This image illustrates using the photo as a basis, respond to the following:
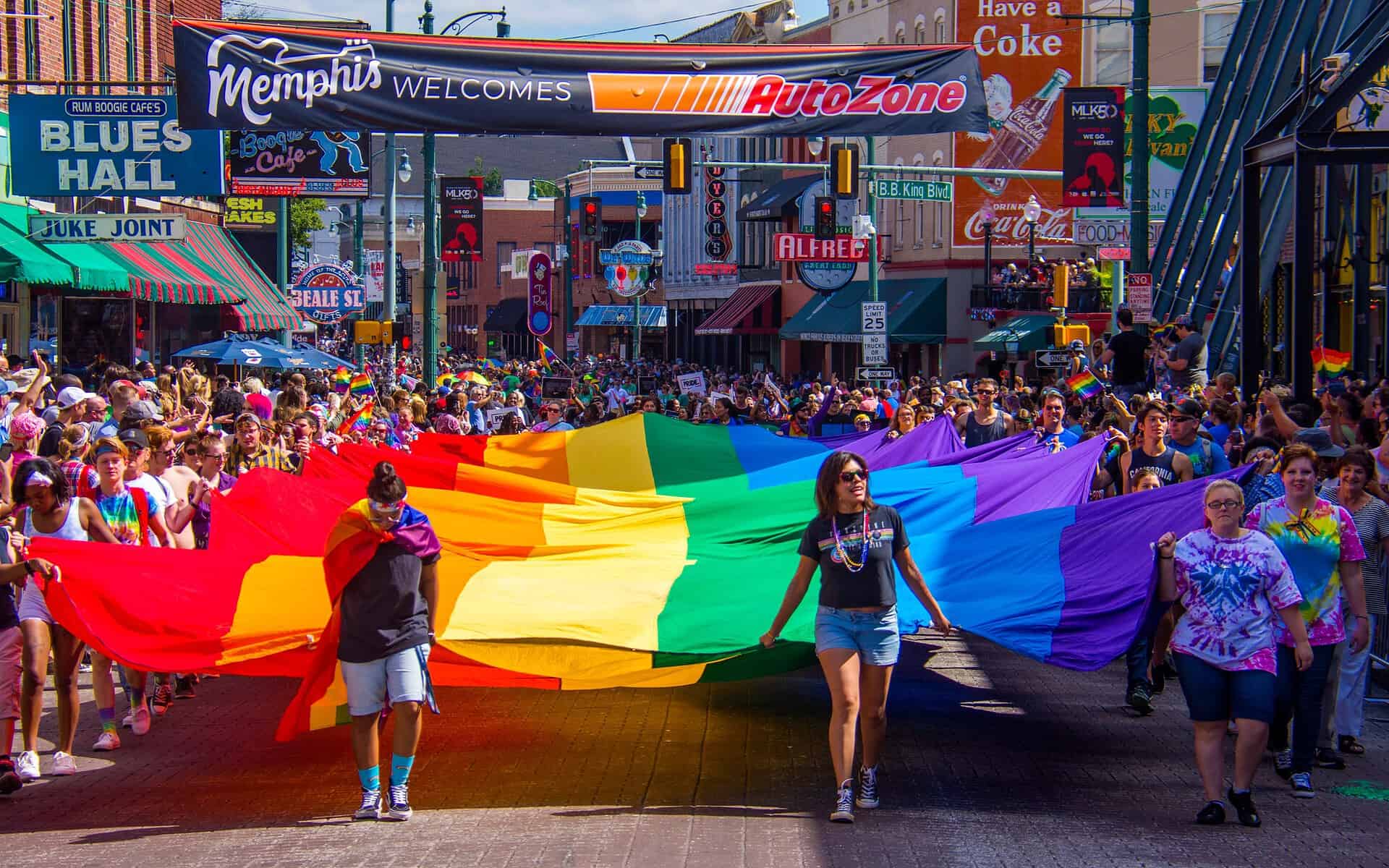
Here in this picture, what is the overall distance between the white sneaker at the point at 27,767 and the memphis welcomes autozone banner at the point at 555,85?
7.82 m

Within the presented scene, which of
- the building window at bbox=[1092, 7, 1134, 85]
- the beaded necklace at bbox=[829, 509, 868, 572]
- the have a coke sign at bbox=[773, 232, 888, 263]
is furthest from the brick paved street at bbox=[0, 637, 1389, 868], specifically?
the building window at bbox=[1092, 7, 1134, 85]

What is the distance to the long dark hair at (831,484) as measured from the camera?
7340mm

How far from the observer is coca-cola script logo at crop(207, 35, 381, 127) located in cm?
1433

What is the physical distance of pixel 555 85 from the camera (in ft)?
48.6

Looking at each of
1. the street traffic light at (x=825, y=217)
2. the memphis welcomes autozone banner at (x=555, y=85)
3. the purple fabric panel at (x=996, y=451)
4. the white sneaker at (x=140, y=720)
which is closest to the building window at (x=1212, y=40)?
the street traffic light at (x=825, y=217)

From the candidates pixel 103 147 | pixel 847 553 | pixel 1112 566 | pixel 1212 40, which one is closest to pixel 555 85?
pixel 103 147

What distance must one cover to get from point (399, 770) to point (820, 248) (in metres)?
28.5

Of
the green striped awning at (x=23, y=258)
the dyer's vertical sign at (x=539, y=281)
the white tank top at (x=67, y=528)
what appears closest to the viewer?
the white tank top at (x=67, y=528)

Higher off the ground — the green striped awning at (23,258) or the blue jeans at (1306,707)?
the green striped awning at (23,258)

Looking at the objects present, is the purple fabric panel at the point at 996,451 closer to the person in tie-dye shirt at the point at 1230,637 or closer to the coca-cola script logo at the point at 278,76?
the person in tie-dye shirt at the point at 1230,637

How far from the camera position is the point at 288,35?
47.2 ft

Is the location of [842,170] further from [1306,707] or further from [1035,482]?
[1306,707]

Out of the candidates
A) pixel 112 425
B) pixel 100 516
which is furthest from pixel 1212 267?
pixel 100 516

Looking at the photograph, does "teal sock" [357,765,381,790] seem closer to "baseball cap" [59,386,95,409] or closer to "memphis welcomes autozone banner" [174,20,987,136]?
"baseball cap" [59,386,95,409]
